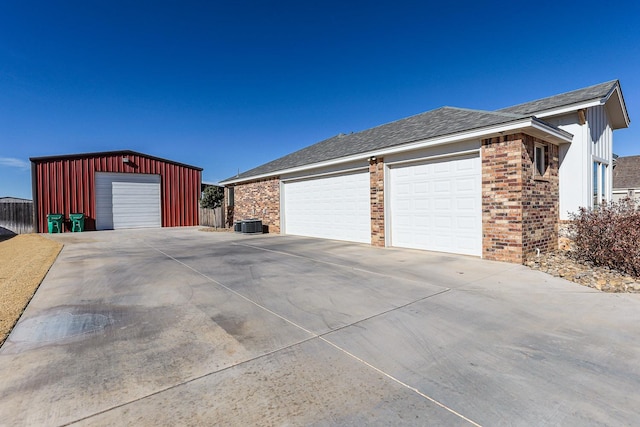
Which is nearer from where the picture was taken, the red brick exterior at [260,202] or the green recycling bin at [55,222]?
the red brick exterior at [260,202]

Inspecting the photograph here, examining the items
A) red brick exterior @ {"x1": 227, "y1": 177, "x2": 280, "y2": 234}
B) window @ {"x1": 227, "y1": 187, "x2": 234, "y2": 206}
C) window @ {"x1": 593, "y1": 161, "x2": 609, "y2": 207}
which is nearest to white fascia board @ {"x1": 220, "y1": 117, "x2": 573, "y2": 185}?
window @ {"x1": 593, "y1": 161, "x2": 609, "y2": 207}

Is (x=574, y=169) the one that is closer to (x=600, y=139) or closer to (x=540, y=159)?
(x=540, y=159)

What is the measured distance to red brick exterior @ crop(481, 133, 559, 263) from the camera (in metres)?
6.65

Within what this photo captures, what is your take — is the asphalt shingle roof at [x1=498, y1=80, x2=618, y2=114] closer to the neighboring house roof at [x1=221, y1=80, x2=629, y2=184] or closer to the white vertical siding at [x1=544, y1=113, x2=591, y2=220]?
the neighboring house roof at [x1=221, y1=80, x2=629, y2=184]

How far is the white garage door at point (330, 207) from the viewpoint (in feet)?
34.6

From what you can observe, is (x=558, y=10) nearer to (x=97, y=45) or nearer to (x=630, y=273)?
(x=630, y=273)

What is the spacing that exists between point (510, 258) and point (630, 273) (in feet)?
6.12

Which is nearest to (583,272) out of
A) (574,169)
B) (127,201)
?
(574,169)

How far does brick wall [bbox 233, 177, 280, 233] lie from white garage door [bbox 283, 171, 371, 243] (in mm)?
609

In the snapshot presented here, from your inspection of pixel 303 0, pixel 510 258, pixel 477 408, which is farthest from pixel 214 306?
pixel 303 0

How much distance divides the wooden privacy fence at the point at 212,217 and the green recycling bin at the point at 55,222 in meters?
7.87

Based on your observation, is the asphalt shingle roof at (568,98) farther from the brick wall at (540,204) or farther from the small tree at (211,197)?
the small tree at (211,197)

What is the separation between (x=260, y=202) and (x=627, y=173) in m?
28.6

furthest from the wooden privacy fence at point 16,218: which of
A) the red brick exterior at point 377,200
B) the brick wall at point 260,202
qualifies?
the red brick exterior at point 377,200
